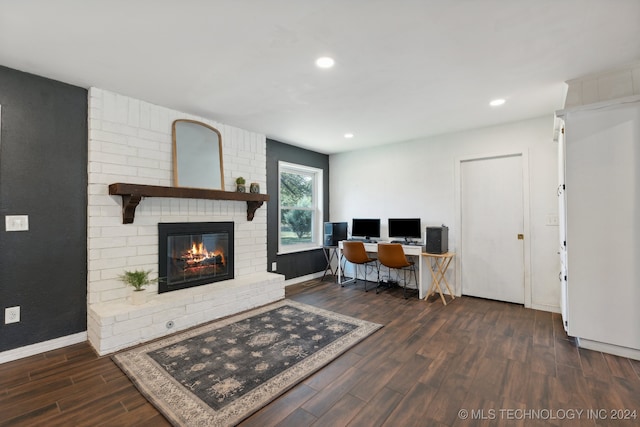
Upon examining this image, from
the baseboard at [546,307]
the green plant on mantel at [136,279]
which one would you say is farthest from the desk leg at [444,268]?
the green plant on mantel at [136,279]

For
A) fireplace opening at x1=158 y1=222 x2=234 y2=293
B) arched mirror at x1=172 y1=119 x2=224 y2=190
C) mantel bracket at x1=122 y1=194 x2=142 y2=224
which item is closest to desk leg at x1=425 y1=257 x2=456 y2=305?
fireplace opening at x1=158 y1=222 x2=234 y2=293

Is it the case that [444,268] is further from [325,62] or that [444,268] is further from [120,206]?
[120,206]

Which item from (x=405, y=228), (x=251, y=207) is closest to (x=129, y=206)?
(x=251, y=207)

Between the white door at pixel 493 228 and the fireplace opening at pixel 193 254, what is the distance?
3416 mm

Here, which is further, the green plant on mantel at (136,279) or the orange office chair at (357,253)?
the orange office chair at (357,253)

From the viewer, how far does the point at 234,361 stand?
2.34 metres

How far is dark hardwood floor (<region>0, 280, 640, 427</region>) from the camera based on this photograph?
170 cm

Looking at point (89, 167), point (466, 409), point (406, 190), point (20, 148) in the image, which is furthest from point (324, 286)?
point (20, 148)

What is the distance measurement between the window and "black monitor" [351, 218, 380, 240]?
0.75m

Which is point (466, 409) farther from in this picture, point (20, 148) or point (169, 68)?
point (20, 148)

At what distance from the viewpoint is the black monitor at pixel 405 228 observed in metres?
4.46

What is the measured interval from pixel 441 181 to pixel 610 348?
2.64 meters

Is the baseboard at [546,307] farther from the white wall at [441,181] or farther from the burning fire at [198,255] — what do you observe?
the burning fire at [198,255]

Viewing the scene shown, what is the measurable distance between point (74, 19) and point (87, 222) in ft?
5.80
